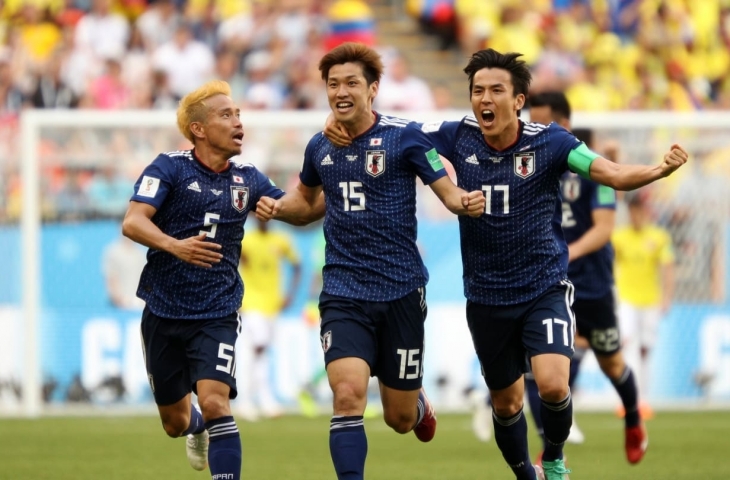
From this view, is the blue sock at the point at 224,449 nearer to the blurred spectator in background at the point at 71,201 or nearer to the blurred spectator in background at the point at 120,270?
the blurred spectator in background at the point at 120,270

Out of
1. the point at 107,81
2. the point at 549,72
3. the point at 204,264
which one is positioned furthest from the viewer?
the point at 549,72

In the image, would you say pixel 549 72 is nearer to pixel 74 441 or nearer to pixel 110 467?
pixel 74 441

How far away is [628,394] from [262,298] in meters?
5.58

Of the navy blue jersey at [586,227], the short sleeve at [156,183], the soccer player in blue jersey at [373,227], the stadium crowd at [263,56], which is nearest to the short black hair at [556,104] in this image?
the navy blue jersey at [586,227]

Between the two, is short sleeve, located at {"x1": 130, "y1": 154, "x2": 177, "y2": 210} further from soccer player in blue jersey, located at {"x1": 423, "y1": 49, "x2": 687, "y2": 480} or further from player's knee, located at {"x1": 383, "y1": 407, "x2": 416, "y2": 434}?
player's knee, located at {"x1": 383, "y1": 407, "x2": 416, "y2": 434}

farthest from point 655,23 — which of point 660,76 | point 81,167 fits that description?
point 81,167

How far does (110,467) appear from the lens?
10.4m

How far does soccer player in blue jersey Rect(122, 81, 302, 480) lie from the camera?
7.75 meters

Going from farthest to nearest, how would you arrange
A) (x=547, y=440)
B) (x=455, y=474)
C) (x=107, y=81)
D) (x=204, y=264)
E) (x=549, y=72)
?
(x=549, y=72), (x=107, y=81), (x=455, y=474), (x=547, y=440), (x=204, y=264)

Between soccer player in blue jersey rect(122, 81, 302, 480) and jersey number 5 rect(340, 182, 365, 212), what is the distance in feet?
2.40

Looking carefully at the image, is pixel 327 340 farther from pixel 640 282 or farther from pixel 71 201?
pixel 640 282

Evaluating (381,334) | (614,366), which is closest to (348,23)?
(614,366)

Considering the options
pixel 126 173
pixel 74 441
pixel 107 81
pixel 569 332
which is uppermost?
pixel 107 81

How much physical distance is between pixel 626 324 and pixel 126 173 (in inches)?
232
